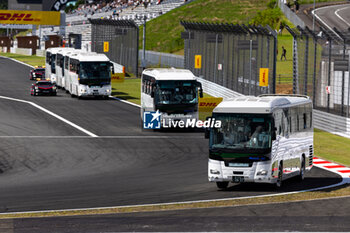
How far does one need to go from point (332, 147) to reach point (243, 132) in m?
13.2

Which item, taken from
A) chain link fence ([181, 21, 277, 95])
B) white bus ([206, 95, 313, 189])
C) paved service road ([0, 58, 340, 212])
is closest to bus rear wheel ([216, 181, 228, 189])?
white bus ([206, 95, 313, 189])

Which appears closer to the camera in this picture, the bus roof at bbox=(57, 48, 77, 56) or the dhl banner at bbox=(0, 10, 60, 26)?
the bus roof at bbox=(57, 48, 77, 56)

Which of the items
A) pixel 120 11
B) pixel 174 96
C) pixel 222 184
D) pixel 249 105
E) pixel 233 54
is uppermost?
pixel 120 11

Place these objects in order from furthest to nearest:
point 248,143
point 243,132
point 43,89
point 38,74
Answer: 1. point 38,74
2. point 43,89
3. point 243,132
4. point 248,143

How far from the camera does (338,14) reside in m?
98.2

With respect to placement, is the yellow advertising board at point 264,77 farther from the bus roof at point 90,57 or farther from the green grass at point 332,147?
the bus roof at point 90,57

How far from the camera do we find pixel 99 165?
28.0m

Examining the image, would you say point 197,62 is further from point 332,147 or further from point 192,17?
point 192,17

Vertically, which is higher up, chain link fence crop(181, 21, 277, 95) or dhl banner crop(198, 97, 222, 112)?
Answer: chain link fence crop(181, 21, 277, 95)

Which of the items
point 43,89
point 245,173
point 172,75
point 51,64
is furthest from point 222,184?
point 51,64

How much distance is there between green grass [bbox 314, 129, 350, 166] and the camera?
30688mm

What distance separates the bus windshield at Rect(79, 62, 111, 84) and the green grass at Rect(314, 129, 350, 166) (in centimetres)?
1907

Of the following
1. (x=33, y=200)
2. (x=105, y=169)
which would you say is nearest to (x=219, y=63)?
(x=105, y=169)

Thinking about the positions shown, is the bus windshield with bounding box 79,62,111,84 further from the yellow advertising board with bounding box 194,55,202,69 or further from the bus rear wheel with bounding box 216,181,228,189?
the bus rear wheel with bounding box 216,181,228,189
